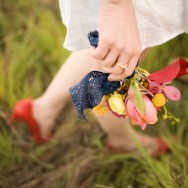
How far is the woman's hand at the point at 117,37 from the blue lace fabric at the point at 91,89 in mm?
75

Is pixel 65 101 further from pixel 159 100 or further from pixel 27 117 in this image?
pixel 159 100

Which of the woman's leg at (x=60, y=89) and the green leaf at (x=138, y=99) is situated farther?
the woman's leg at (x=60, y=89)

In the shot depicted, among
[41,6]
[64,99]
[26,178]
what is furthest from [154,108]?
[41,6]

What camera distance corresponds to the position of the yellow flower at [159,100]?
2.75ft

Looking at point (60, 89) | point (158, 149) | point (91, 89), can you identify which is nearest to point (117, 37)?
point (91, 89)

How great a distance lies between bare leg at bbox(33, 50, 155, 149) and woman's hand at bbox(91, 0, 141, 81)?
35 centimetres

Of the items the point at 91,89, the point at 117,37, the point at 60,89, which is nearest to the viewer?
the point at 117,37

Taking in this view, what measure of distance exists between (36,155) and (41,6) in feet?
2.55

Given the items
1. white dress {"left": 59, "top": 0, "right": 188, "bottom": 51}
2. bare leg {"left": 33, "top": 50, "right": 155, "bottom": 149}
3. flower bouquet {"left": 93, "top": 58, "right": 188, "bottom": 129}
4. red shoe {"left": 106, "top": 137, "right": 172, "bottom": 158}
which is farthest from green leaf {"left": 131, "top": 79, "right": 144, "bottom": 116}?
red shoe {"left": 106, "top": 137, "right": 172, "bottom": 158}

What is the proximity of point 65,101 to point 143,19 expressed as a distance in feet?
1.76

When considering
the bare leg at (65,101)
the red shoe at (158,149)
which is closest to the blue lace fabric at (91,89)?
the bare leg at (65,101)

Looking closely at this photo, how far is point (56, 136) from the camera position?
150 cm

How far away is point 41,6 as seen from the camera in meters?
1.88

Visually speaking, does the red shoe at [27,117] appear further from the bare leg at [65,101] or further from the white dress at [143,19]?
the white dress at [143,19]
